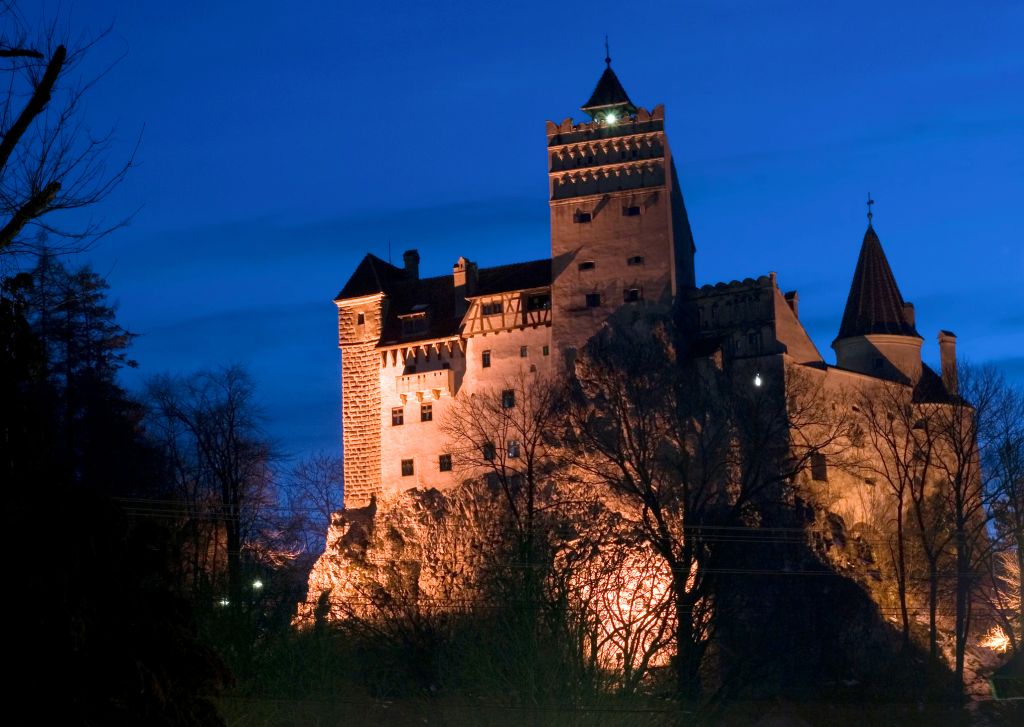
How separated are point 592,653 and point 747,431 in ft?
73.8

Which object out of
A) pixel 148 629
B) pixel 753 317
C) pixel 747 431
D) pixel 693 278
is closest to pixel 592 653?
pixel 148 629

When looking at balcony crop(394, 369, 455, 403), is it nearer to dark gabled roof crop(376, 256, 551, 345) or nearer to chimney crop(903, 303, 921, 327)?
dark gabled roof crop(376, 256, 551, 345)

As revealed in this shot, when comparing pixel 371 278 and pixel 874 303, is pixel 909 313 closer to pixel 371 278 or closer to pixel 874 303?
pixel 874 303

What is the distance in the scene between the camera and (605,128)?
63344 millimetres

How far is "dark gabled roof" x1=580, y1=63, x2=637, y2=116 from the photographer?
2544 inches

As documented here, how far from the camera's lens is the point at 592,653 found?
3061 centimetres

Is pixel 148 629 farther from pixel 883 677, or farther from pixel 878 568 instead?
pixel 878 568

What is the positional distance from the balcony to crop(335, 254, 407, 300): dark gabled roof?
5775 millimetres

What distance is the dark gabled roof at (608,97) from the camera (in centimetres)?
6462

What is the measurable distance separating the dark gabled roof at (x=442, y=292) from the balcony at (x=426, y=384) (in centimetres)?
180

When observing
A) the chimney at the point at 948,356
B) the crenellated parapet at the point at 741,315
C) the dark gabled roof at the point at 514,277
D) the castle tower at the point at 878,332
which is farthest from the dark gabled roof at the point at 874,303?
the dark gabled roof at the point at 514,277

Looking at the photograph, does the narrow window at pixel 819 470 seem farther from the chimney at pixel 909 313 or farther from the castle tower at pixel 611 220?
the chimney at pixel 909 313

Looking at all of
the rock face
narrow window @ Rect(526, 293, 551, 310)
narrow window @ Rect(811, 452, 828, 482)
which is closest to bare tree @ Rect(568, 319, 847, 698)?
narrow window @ Rect(811, 452, 828, 482)

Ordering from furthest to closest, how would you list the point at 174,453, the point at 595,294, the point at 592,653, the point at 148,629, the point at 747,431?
the point at 174,453 < the point at 595,294 < the point at 747,431 < the point at 592,653 < the point at 148,629
